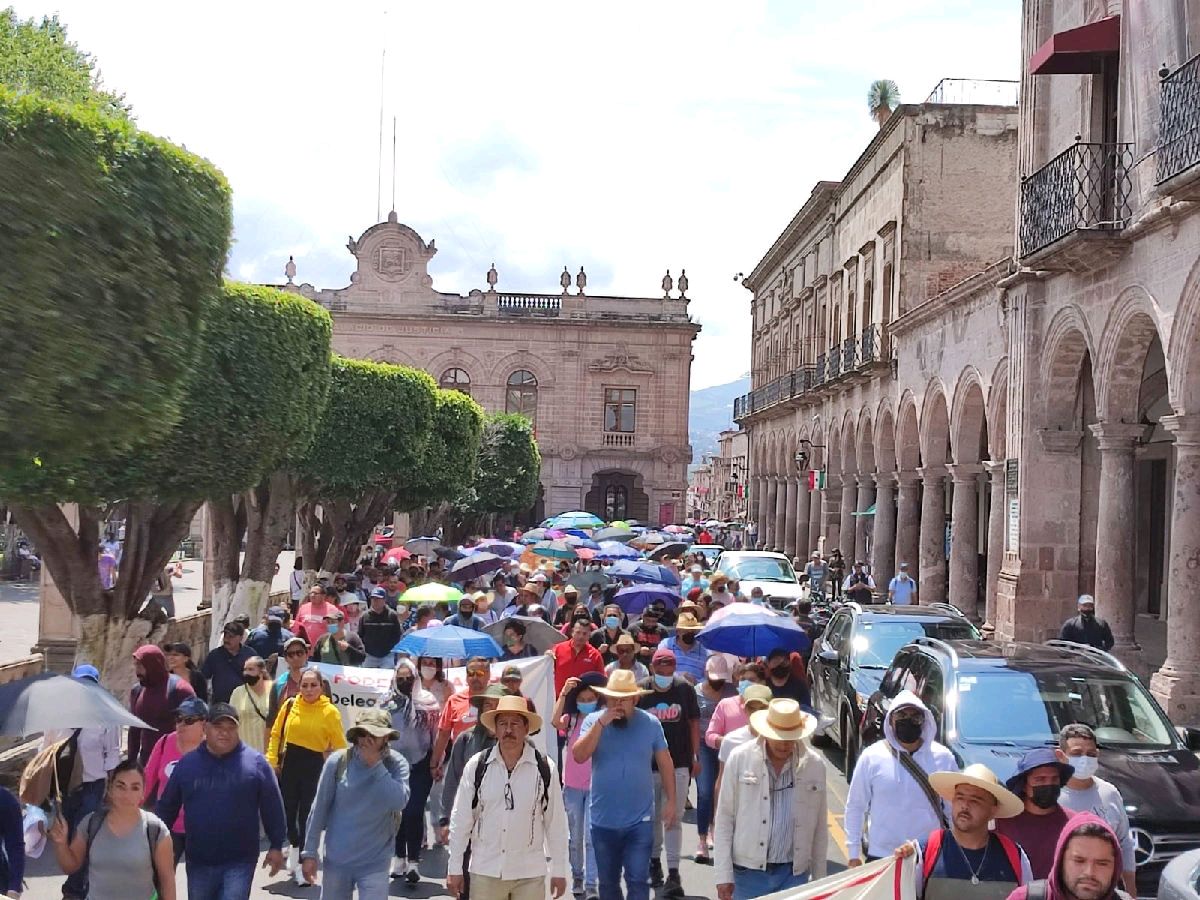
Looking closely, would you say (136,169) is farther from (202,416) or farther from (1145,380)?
(1145,380)

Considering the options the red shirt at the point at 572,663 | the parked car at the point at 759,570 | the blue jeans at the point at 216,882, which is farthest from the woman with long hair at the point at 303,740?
the parked car at the point at 759,570

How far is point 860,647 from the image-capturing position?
13.2 metres

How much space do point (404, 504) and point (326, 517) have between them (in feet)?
6.18

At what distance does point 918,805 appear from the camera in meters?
6.52

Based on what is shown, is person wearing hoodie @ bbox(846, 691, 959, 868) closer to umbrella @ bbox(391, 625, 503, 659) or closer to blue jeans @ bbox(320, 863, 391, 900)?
blue jeans @ bbox(320, 863, 391, 900)

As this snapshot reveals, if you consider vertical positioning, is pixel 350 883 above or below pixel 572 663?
below

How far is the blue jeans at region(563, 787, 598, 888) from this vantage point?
863 cm

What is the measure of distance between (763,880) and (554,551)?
2034 cm

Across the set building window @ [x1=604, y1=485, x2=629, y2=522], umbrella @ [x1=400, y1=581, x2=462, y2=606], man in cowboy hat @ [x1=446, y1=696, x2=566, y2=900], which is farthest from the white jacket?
building window @ [x1=604, y1=485, x2=629, y2=522]

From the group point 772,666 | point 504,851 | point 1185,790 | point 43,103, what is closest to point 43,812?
point 504,851

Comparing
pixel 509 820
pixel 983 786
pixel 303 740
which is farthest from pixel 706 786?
pixel 983 786

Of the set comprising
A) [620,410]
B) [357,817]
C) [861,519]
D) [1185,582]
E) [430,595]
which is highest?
[620,410]

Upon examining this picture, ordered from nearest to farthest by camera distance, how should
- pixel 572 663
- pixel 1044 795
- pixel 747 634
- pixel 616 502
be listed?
pixel 1044 795 < pixel 572 663 < pixel 747 634 < pixel 616 502

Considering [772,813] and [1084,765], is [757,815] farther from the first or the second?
[1084,765]
